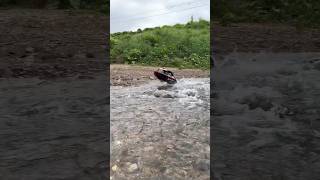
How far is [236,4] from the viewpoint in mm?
10617

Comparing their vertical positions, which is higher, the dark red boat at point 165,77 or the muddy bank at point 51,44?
the muddy bank at point 51,44

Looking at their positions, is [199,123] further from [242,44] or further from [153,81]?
[242,44]

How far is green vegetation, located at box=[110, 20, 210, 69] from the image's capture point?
10875mm

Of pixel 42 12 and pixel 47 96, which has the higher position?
pixel 42 12

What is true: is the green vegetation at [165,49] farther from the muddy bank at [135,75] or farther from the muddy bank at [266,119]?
the muddy bank at [266,119]

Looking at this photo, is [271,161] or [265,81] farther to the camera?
[265,81]

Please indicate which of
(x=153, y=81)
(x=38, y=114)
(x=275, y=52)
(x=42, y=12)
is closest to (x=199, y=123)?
(x=38, y=114)

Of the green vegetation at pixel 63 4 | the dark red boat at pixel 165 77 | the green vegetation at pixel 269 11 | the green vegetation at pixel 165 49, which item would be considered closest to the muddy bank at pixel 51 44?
the green vegetation at pixel 63 4

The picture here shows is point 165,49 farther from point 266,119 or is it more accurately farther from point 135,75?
point 266,119

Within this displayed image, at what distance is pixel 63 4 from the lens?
1008 cm

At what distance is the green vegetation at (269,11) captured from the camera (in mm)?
9812

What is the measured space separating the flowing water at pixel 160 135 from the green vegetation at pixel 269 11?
4.06 meters

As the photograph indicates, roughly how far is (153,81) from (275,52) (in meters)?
1.96

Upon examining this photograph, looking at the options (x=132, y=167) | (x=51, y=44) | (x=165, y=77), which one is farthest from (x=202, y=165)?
(x=51, y=44)
